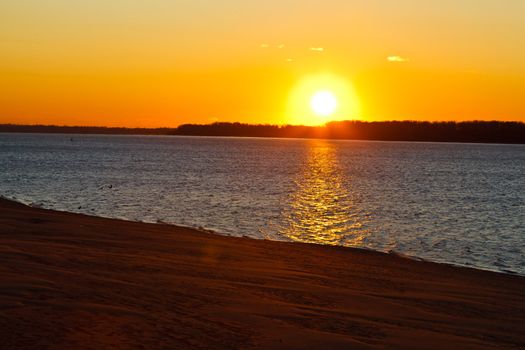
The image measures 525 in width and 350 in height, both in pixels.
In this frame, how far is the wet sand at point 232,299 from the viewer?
28.6 ft

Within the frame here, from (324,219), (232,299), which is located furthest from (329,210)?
(232,299)

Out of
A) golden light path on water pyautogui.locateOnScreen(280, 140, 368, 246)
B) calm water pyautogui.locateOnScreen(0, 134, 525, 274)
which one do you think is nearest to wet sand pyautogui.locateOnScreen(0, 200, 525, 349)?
calm water pyautogui.locateOnScreen(0, 134, 525, 274)

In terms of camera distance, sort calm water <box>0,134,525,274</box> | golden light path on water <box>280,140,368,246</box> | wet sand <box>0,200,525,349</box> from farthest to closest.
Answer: golden light path on water <box>280,140,368,246</box>, calm water <box>0,134,525,274</box>, wet sand <box>0,200,525,349</box>

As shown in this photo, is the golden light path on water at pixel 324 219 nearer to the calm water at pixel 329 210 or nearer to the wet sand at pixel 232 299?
the calm water at pixel 329 210

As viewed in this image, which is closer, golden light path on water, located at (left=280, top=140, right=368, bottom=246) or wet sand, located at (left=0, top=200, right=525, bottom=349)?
wet sand, located at (left=0, top=200, right=525, bottom=349)

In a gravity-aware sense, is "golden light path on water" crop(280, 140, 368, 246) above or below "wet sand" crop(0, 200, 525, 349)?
below

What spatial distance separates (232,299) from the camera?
10.9m

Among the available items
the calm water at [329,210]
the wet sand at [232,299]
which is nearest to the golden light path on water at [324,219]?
the calm water at [329,210]

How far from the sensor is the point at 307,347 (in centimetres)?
860

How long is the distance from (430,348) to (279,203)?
32756 millimetres

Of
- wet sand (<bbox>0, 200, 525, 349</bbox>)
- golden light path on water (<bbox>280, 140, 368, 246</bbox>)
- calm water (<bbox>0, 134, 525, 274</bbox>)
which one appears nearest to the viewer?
wet sand (<bbox>0, 200, 525, 349</bbox>)

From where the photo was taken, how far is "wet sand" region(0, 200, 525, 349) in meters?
8.73

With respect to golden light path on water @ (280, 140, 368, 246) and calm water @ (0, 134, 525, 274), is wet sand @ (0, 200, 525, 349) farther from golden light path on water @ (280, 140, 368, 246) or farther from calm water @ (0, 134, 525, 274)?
golden light path on water @ (280, 140, 368, 246)

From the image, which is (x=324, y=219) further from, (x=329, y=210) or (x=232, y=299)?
(x=232, y=299)
